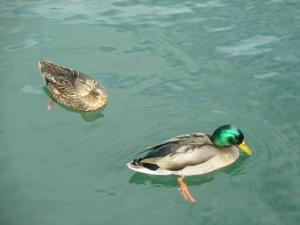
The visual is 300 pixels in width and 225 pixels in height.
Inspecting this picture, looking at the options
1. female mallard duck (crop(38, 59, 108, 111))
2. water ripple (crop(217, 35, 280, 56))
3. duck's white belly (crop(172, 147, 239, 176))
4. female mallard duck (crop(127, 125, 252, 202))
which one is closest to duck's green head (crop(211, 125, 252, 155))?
female mallard duck (crop(127, 125, 252, 202))

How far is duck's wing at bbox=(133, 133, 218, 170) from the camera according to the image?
6.73 m

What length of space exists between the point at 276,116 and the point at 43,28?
20.1ft

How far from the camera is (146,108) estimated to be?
Result: 8.53m

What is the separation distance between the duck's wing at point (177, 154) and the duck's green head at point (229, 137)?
0.24m

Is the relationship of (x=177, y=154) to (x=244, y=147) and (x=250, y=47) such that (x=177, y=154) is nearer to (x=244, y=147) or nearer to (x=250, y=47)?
(x=244, y=147)

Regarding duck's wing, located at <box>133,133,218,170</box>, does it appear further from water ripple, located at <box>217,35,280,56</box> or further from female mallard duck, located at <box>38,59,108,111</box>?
water ripple, located at <box>217,35,280,56</box>

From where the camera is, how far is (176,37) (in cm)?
1082

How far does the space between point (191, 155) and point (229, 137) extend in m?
0.67

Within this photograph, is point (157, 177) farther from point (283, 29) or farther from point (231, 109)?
point (283, 29)

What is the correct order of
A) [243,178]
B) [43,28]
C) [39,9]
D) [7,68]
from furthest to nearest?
[39,9] < [43,28] < [7,68] < [243,178]

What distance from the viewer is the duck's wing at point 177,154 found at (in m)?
6.73

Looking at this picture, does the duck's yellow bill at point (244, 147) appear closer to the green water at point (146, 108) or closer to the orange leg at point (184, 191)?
the green water at point (146, 108)

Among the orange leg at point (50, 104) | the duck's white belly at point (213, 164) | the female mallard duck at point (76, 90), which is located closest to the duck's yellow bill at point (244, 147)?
the duck's white belly at point (213, 164)

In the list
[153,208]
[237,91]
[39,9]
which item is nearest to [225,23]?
[237,91]
